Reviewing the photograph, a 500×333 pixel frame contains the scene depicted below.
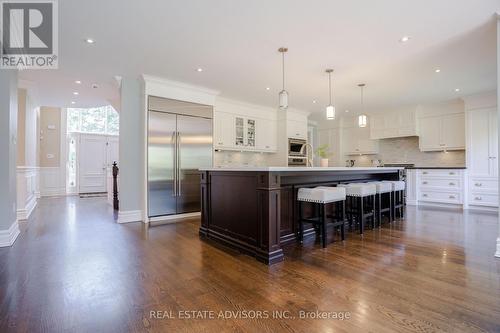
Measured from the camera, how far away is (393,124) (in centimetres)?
689

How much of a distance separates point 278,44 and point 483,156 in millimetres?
5359

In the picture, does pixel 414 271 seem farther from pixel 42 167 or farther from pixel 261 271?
pixel 42 167

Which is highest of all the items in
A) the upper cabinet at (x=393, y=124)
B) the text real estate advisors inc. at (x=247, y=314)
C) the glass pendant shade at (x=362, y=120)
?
the upper cabinet at (x=393, y=124)

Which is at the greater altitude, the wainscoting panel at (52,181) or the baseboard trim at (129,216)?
the wainscoting panel at (52,181)

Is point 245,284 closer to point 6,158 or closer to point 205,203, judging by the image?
point 205,203

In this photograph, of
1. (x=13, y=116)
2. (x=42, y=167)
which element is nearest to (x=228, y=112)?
(x=13, y=116)

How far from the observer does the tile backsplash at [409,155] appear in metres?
6.30

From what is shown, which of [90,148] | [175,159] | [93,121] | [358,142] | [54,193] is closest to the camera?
[175,159]

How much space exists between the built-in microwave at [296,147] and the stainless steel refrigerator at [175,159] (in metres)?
2.57

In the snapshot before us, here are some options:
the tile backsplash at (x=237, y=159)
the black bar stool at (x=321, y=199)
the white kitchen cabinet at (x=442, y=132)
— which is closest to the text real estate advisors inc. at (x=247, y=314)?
the black bar stool at (x=321, y=199)

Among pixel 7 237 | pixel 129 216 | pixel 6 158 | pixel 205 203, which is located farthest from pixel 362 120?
pixel 7 237

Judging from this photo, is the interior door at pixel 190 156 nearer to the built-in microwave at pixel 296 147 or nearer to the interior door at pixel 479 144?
the built-in microwave at pixel 296 147

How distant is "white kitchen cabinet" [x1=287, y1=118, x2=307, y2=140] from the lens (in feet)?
22.6

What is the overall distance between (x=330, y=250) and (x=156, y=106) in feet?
11.9
